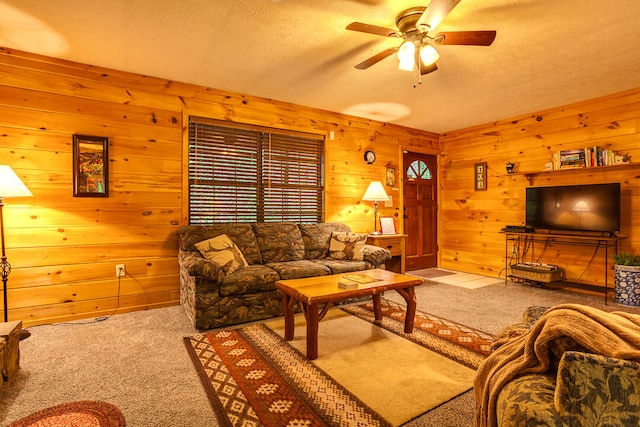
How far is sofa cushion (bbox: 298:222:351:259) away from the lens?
4.04 meters

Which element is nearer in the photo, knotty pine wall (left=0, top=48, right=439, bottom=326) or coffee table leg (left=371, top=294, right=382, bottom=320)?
knotty pine wall (left=0, top=48, right=439, bottom=326)

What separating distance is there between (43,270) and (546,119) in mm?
6011

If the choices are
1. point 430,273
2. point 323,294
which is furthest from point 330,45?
point 430,273

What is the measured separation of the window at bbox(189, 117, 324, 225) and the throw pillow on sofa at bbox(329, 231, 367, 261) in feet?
2.18

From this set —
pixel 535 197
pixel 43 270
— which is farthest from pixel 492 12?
pixel 43 270

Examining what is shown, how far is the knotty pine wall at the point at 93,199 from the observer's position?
290 centimetres

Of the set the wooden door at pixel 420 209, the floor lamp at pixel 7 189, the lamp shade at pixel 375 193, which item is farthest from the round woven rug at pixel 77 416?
the wooden door at pixel 420 209

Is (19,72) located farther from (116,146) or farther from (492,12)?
(492,12)

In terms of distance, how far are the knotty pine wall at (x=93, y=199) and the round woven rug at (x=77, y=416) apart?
166cm

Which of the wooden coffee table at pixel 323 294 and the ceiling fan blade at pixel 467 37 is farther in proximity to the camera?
the wooden coffee table at pixel 323 294

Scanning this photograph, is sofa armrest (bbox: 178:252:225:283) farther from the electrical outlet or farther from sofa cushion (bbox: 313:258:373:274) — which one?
sofa cushion (bbox: 313:258:373:274)

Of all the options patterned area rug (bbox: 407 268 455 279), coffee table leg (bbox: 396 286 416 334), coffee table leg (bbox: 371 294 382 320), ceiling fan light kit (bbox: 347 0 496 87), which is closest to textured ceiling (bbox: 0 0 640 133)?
ceiling fan light kit (bbox: 347 0 496 87)

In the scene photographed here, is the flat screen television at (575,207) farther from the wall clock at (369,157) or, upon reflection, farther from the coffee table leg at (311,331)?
the coffee table leg at (311,331)

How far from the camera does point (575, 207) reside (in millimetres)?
4051
